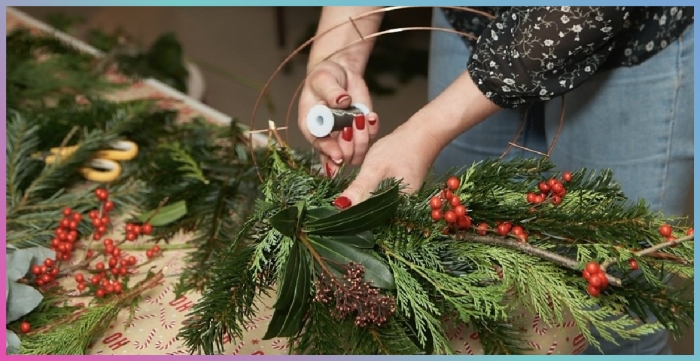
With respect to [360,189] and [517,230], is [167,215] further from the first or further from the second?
[517,230]

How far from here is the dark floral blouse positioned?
2.28 ft

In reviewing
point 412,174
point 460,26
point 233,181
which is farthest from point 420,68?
point 412,174

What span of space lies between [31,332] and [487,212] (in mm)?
420

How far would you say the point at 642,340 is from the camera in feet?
3.07

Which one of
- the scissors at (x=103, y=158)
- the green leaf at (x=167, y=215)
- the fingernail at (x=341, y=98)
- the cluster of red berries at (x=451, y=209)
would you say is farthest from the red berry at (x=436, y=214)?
the scissors at (x=103, y=158)

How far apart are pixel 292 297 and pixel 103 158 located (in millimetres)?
459

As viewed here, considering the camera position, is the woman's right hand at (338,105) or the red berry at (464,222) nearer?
the red berry at (464,222)

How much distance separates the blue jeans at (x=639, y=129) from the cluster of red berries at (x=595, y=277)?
0.31m

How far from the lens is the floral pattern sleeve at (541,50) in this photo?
696 millimetres

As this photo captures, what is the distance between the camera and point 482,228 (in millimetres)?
620

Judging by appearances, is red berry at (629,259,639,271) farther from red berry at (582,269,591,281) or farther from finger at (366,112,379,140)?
finger at (366,112,379,140)

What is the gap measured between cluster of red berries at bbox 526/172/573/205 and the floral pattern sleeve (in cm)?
12

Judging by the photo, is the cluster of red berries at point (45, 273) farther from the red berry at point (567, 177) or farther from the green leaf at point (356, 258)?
the red berry at point (567, 177)

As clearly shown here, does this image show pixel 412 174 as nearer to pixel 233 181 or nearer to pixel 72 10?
pixel 233 181
